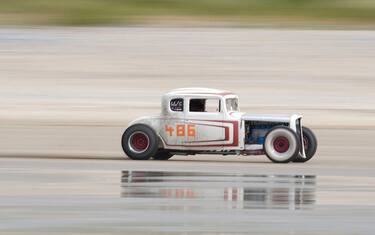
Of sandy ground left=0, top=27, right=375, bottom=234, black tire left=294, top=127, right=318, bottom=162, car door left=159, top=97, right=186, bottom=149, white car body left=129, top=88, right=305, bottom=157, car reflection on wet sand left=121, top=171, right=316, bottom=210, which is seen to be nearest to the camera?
sandy ground left=0, top=27, right=375, bottom=234

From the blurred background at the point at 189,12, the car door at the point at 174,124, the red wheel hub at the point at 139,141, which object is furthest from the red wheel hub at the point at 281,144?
the blurred background at the point at 189,12

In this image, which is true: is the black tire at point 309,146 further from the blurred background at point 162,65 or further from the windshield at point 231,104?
the blurred background at point 162,65

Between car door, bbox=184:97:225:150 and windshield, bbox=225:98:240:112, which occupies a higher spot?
windshield, bbox=225:98:240:112

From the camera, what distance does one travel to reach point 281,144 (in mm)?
15273

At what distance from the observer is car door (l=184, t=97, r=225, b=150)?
15438 millimetres

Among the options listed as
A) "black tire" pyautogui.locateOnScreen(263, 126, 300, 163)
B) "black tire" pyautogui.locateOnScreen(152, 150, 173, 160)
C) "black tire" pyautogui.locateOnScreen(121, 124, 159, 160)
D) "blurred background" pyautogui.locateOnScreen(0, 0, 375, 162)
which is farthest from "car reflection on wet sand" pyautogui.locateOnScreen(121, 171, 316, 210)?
"blurred background" pyautogui.locateOnScreen(0, 0, 375, 162)

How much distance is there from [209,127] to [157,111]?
795 centimetres

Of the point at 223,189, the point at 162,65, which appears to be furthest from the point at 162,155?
the point at 162,65

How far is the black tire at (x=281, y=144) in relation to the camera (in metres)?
15.2

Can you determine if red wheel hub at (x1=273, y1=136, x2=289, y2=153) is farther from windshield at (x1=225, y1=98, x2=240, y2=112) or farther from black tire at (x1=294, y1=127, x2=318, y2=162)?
windshield at (x1=225, y1=98, x2=240, y2=112)

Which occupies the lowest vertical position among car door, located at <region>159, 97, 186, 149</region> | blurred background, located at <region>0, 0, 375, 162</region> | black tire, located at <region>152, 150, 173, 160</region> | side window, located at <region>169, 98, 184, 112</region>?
black tire, located at <region>152, 150, 173, 160</region>

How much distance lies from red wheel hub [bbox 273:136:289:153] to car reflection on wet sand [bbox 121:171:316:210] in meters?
1.48

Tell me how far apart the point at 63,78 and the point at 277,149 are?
43.3ft

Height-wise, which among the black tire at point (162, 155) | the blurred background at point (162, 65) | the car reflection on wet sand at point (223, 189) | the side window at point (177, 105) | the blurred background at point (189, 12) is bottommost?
the car reflection on wet sand at point (223, 189)
